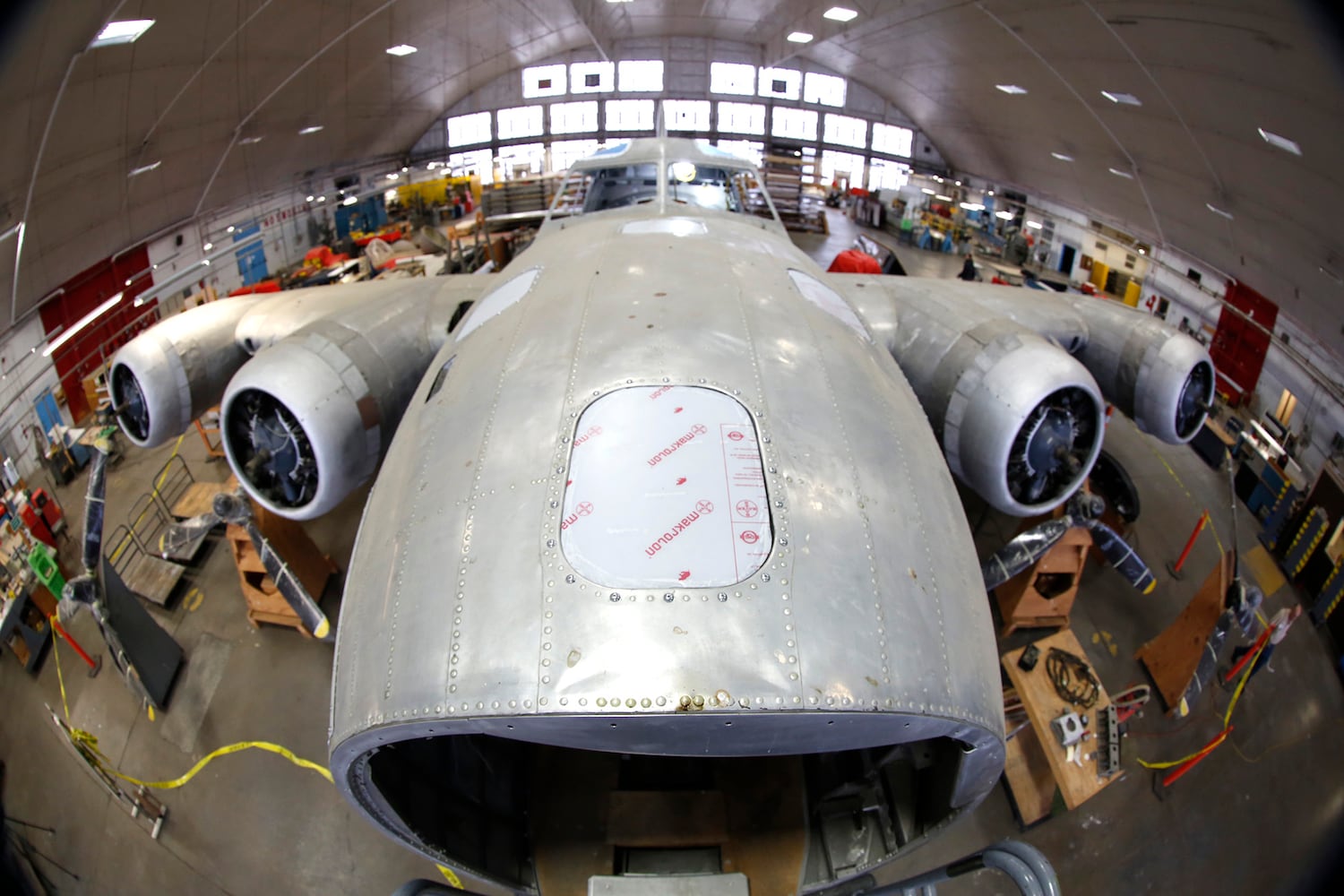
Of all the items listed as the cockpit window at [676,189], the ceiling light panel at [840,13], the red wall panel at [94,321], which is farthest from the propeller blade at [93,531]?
the ceiling light panel at [840,13]

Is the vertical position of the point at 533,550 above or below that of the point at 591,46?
below

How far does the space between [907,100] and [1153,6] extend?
2301cm

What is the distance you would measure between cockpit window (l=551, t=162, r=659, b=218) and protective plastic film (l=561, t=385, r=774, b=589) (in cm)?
591

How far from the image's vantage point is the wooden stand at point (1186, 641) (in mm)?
6688

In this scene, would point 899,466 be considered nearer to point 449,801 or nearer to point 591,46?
point 449,801

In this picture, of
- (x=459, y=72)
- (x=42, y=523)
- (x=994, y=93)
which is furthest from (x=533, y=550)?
(x=459, y=72)

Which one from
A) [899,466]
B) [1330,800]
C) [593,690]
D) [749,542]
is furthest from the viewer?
[1330,800]

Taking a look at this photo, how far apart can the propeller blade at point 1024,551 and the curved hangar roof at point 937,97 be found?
4.74 m

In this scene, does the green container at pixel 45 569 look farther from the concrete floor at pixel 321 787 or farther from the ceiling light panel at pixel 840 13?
the ceiling light panel at pixel 840 13

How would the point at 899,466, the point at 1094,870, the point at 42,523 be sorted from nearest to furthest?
the point at 899,466 < the point at 1094,870 < the point at 42,523

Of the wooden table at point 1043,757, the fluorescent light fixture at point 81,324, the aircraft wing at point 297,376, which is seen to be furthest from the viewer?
the fluorescent light fixture at point 81,324

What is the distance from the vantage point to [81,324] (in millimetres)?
10438

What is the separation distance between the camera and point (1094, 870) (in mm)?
5645

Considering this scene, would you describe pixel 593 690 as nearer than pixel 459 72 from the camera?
Yes
